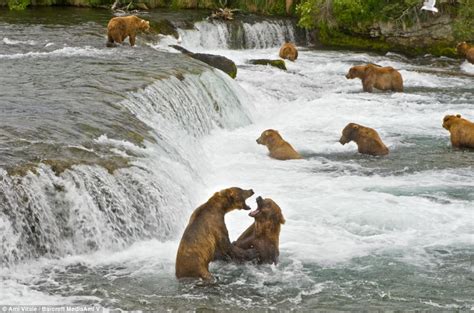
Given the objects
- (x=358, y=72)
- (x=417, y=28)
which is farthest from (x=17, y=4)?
(x=358, y=72)

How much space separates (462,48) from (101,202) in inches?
671

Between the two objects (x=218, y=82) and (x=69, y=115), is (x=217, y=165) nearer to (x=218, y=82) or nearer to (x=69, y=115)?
(x=69, y=115)

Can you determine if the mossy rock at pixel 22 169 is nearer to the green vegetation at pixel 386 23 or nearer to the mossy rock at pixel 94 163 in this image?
the mossy rock at pixel 94 163

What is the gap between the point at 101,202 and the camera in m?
7.46

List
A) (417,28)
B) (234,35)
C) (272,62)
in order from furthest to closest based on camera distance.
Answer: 1. (234,35)
2. (417,28)
3. (272,62)

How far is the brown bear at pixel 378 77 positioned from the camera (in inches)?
669

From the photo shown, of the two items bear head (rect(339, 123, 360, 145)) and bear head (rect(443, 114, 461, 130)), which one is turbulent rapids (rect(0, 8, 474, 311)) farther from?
bear head (rect(443, 114, 461, 130))

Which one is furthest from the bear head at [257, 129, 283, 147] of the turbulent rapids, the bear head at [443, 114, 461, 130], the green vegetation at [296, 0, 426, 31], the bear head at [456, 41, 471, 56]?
the green vegetation at [296, 0, 426, 31]

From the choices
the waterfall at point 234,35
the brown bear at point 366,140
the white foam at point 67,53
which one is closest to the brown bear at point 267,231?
the brown bear at point 366,140

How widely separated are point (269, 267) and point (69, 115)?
4238 mm

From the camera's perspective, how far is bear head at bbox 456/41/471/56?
2182 centimetres

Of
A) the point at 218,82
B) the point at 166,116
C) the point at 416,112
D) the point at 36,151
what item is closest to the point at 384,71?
the point at 416,112

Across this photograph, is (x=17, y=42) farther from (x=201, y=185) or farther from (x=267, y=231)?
(x=267, y=231)

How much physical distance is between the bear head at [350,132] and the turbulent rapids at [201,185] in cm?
23
